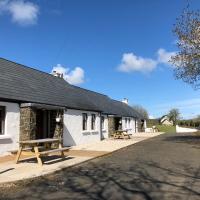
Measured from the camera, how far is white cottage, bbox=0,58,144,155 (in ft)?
58.7

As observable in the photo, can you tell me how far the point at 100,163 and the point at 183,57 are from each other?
15447 millimetres

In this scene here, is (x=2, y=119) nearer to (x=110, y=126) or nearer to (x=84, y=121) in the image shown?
(x=84, y=121)

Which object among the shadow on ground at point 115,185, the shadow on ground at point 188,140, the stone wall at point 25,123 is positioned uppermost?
the stone wall at point 25,123


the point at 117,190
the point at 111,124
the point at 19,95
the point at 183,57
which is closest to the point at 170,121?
the point at 111,124

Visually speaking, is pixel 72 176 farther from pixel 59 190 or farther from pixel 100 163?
pixel 100 163

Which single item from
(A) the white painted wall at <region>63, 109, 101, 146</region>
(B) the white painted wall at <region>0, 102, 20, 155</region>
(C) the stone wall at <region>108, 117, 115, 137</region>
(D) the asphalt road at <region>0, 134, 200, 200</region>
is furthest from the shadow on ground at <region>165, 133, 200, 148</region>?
(D) the asphalt road at <region>0, 134, 200, 200</region>

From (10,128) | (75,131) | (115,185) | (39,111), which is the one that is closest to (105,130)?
(75,131)

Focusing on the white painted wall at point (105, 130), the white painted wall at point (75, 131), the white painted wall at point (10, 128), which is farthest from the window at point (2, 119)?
the white painted wall at point (105, 130)

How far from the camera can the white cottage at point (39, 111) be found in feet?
58.7

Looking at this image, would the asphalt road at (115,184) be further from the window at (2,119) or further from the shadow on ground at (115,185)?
the window at (2,119)

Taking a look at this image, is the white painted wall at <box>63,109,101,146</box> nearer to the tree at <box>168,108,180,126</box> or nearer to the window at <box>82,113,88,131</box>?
the window at <box>82,113,88,131</box>

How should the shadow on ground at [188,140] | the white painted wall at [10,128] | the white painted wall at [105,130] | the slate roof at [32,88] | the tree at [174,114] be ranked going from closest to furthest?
the white painted wall at [10,128], the slate roof at [32,88], the shadow on ground at [188,140], the white painted wall at [105,130], the tree at [174,114]

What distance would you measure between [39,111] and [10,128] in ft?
13.0

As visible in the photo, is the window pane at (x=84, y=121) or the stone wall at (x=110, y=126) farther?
the stone wall at (x=110, y=126)
